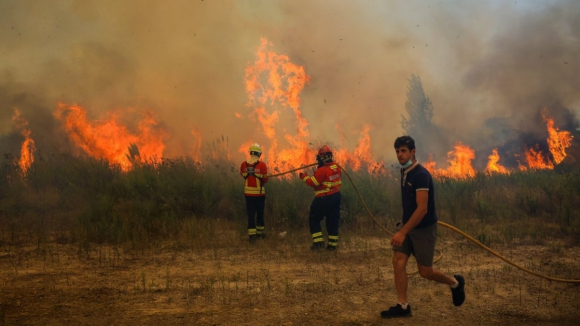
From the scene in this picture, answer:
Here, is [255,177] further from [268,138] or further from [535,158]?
[535,158]

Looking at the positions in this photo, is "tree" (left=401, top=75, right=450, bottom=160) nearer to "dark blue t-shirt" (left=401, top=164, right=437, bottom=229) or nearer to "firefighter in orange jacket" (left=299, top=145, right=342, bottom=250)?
"firefighter in orange jacket" (left=299, top=145, right=342, bottom=250)

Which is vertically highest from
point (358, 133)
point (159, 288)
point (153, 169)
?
point (358, 133)

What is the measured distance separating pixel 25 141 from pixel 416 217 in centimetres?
1637

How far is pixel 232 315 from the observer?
443 centimetres

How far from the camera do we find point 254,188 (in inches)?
324

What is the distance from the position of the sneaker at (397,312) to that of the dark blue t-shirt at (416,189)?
0.89 m

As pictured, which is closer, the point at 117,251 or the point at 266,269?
the point at 266,269

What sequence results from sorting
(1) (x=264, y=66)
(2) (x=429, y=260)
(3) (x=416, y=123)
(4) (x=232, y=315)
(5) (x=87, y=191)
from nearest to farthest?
(2) (x=429, y=260) < (4) (x=232, y=315) < (5) (x=87, y=191) < (1) (x=264, y=66) < (3) (x=416, y=123)

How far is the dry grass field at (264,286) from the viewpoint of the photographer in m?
4.41

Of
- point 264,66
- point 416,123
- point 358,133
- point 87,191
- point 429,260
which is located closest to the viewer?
point 429,260

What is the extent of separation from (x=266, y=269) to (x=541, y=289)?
359 centimetres

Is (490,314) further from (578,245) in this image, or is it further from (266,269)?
(578,245)

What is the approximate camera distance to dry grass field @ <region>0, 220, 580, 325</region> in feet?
14.5

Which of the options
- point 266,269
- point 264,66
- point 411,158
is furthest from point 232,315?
point 264,66
